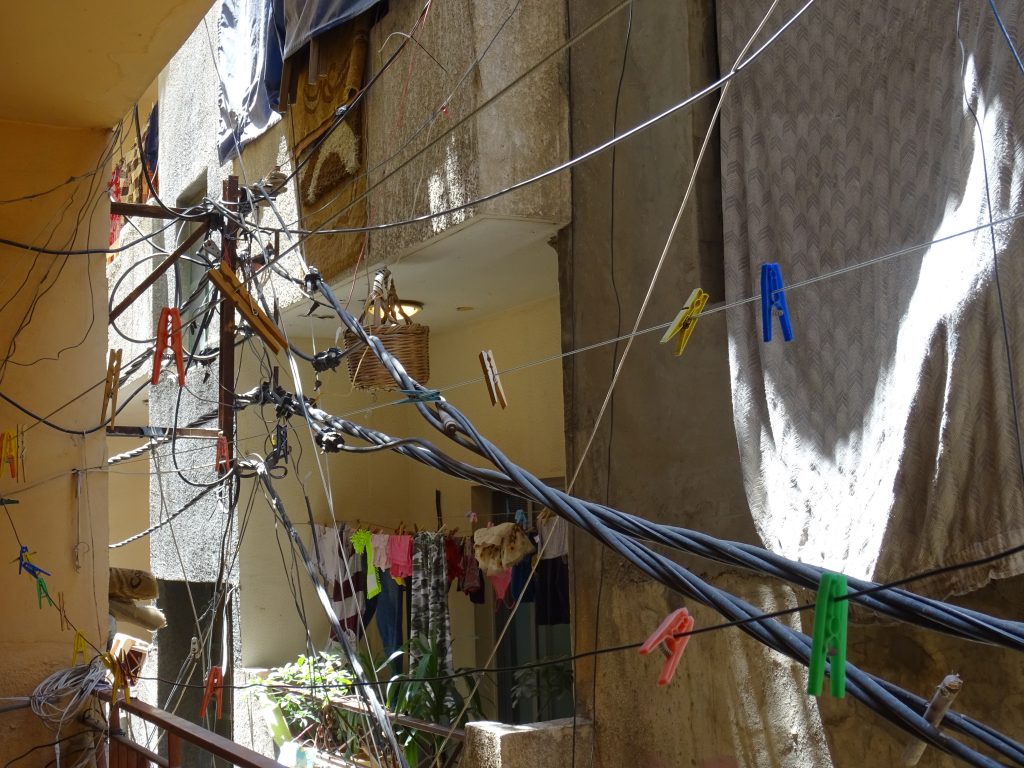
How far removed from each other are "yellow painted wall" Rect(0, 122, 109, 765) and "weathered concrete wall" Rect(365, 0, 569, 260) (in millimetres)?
2127

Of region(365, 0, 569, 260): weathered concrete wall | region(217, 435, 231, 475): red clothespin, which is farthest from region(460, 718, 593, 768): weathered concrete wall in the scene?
region(365, 0, 569, 260): weathered concrete wall

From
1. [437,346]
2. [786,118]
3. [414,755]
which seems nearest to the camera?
[786,118]

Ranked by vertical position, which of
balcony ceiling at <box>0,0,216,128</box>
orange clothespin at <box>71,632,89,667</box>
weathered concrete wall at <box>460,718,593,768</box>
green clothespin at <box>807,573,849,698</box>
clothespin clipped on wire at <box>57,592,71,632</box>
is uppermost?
balcony ceiling at <box>0,0,216,128</box>

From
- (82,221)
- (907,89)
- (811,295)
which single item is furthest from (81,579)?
(907,89)

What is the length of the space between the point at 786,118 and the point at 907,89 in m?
0.67

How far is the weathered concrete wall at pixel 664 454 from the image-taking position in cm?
477

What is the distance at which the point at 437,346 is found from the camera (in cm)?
1070

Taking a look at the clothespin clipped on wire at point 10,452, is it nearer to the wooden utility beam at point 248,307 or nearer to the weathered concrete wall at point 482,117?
the wooden utility beam at point 248,307

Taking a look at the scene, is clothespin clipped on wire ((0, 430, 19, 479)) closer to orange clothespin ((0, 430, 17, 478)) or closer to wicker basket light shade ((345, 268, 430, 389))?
orange clothespin ((0, 430, 17, 478))

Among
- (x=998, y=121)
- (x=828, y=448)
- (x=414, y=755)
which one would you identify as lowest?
(x=414, y=755)

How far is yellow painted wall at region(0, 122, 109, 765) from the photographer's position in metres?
5.04

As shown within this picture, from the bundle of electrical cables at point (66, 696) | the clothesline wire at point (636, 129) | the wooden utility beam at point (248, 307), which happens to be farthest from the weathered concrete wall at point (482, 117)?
the bundle of electrical cables at point (66, 696)

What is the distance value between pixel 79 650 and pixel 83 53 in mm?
2730

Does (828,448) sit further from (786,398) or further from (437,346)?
(437,346)
